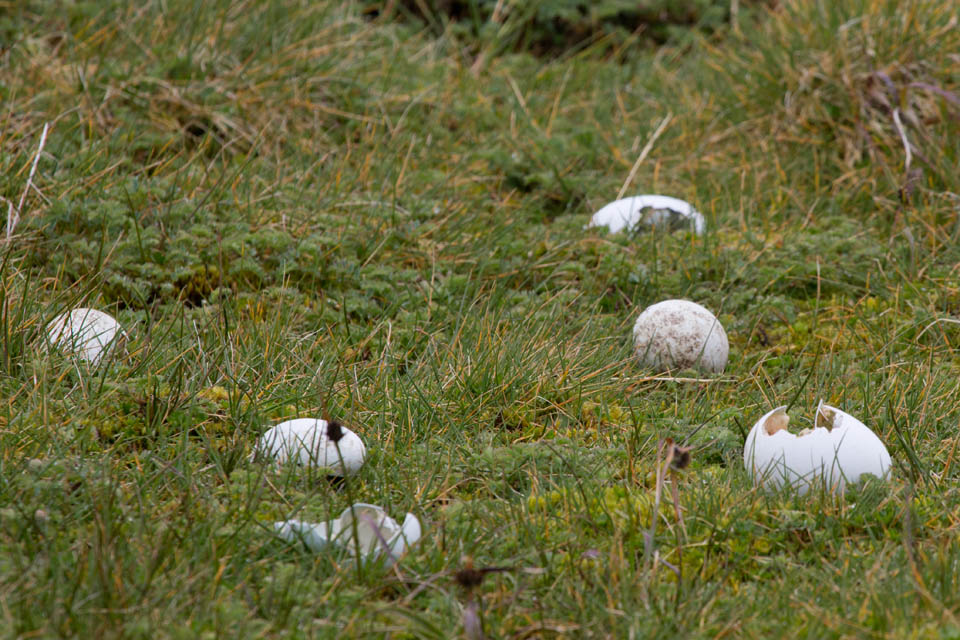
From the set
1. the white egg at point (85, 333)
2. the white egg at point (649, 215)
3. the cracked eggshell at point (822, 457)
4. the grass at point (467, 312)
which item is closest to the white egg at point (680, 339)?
the grass at point (467, 312)

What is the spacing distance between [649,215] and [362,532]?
94.2 inches

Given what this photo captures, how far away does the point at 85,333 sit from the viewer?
120 inches

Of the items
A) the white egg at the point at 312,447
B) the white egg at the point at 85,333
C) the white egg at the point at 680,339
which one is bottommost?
the white egg at the point at 680,339

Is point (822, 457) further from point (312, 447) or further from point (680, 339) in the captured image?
point (312, 447)

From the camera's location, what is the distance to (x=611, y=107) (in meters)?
5.77

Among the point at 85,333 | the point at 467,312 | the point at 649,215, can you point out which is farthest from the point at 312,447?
the point at 649,215

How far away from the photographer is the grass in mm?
2223

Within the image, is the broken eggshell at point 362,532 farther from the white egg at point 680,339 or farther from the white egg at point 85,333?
the white egg at point 680,339

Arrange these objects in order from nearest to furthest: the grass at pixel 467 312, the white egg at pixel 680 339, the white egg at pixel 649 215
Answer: the grass at pixel 467 312
the white egg at pixel 680 339
the white egg at pixel 649 215

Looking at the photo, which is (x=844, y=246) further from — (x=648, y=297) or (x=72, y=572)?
(x=72, y=572)

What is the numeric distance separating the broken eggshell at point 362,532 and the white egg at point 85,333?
0.95 metres

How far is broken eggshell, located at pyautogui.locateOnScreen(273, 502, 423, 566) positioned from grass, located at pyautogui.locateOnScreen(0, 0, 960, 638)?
5cm

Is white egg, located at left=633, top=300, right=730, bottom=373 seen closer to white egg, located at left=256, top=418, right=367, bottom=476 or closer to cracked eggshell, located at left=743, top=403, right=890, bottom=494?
cracked eggshell, located at left=743, top=403, right=890, bottom=494

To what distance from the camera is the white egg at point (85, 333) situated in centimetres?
298
